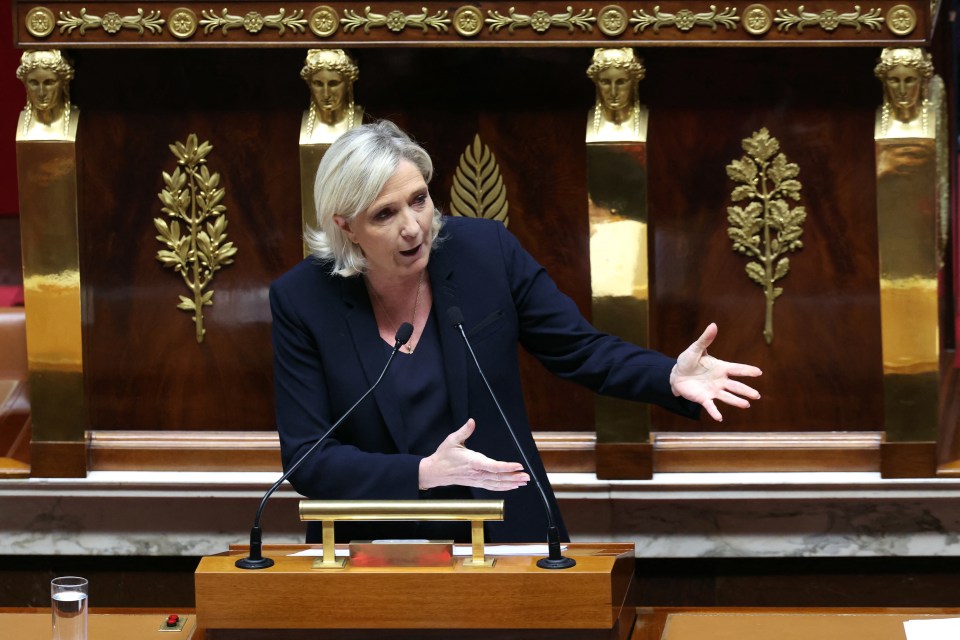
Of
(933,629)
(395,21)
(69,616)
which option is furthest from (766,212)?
(69,616)

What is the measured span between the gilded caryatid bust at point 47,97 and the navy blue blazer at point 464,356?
1143 mm

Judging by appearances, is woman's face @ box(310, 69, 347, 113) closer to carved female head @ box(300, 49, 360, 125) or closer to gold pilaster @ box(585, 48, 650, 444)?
carved female head @ box(300, 49, 360, 125)

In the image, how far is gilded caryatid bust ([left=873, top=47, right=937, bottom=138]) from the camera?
3.18m

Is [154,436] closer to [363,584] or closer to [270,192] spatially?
[270,192]

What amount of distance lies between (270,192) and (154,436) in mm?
623

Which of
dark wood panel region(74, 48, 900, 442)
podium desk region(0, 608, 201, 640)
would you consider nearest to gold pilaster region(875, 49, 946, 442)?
dark wood panel region(74, 48, 900, 442)

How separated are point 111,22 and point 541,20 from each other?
3.08 ft

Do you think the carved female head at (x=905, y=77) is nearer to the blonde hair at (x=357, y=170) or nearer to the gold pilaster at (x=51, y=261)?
the blonde hair at (x=357, y=170)

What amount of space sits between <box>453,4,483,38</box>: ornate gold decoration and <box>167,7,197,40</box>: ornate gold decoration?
572 mm

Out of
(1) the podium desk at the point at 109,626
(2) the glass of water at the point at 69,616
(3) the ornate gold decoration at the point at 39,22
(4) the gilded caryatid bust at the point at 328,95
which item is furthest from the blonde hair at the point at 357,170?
(3) the ornate gold decoration at the point at 39,22

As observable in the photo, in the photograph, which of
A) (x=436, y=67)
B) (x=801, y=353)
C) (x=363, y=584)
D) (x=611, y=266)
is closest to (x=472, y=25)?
(x=436, y=67)

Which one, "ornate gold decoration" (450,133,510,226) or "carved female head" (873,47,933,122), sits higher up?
"carved female head" (873,47,933,122)

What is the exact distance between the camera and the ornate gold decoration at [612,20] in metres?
3.25

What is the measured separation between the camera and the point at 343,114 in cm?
335
